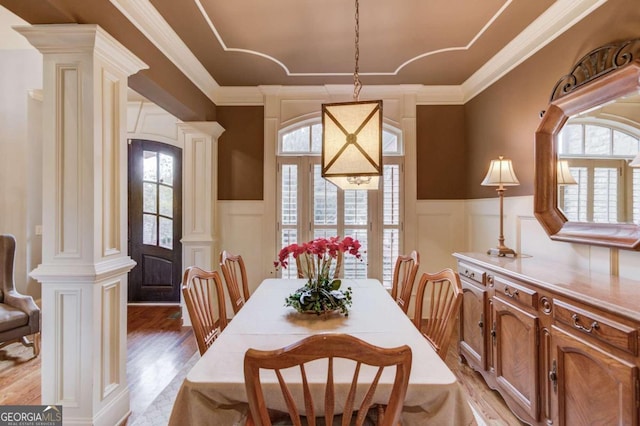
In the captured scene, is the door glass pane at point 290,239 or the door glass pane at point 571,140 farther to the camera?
the door glass pane at point 290,239

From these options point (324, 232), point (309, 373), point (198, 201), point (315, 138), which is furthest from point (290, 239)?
point (309, 373)

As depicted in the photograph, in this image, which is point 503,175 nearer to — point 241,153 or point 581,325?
point 581,325

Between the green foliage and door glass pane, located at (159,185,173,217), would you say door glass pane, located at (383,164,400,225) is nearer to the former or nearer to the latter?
the green foliage

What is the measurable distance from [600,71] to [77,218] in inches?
129

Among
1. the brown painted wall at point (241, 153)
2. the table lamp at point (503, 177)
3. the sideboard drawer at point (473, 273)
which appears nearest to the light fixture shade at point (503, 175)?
the table lamp at point (503, 177)

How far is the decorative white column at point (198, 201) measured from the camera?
12.3 feet

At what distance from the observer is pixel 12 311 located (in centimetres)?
281

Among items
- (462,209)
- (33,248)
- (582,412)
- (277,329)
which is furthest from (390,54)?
(33,248)

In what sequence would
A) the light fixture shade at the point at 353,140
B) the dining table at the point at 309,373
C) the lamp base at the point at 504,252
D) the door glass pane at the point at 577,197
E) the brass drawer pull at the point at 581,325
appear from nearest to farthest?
1. the dining table at the point at 309,373
2. the brass drawer pull at the point at 581,325
3. the light fixture shade at the point at 353,140
4. the door glass pane at the point at 577,197
5. the lamp base at the point at 504,252

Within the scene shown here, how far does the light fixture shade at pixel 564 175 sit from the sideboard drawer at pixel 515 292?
0.86m

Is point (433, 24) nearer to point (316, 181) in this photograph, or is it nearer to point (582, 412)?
point (316, 181)

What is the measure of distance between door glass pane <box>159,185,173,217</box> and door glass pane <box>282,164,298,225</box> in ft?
5.74

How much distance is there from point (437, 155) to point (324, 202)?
1.50 meters

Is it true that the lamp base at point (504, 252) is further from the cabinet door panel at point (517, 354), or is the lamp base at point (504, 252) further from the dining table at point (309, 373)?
the dining table at point (309, 373)
